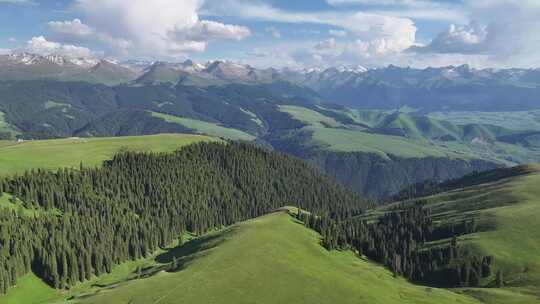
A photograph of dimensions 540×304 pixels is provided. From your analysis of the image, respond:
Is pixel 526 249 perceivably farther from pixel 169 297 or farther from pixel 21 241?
pixel 21 241

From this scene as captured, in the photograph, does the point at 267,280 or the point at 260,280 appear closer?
the point at 260,280

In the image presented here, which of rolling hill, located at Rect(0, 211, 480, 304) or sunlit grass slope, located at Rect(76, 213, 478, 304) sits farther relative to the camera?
rolling hill, located at Rect(0, 211, 480, 304)

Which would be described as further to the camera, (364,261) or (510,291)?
(364,261)

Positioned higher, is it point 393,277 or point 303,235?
point 303,235

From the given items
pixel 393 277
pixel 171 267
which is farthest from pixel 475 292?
pixel 171 267

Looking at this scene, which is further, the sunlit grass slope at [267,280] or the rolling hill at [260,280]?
the rolling hill at [260,280]

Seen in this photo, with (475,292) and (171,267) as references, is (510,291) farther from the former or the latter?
(171,267)

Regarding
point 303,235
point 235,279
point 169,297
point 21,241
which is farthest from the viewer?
point 303,235

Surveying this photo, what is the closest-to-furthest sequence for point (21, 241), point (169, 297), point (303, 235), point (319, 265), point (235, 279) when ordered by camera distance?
point (169, 297)
point (235, 279)
point (319, 265)
point (21, 241)
point (303, 235)
